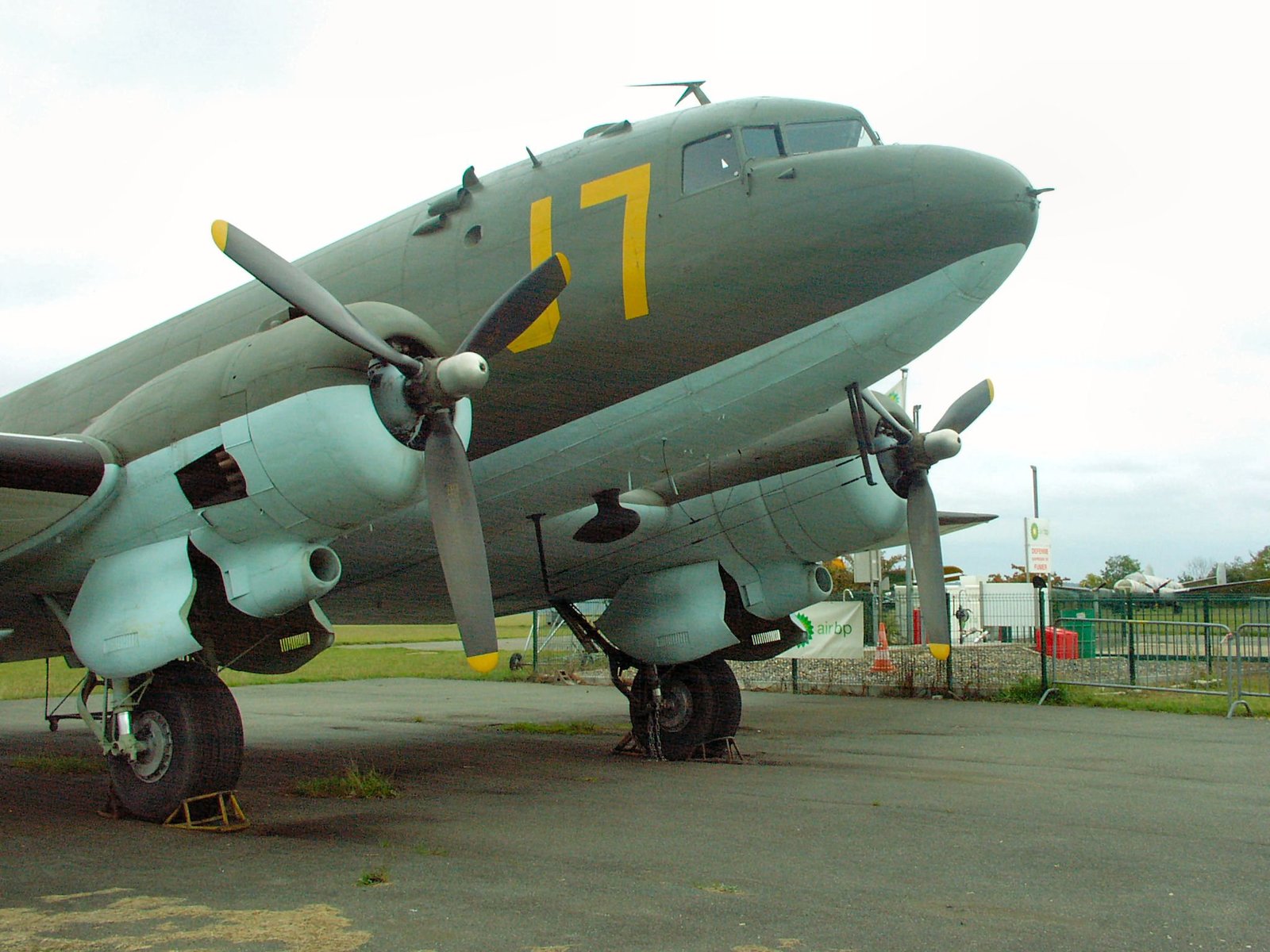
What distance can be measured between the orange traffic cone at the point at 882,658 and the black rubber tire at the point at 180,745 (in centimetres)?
1471

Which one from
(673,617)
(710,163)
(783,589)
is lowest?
(673,617)

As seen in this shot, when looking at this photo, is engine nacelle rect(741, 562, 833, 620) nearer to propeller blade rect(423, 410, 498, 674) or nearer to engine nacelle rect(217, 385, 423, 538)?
propeller blade rect(423, 410, 498, 674)

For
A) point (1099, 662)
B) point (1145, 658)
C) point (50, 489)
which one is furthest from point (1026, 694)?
point (50, 489)

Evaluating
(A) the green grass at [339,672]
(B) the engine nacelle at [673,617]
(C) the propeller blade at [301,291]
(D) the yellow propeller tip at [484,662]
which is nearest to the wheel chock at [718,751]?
(B) the engine nacelle at [673,617]

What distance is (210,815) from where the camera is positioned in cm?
843

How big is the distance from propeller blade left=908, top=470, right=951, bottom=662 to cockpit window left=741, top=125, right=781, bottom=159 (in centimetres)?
426

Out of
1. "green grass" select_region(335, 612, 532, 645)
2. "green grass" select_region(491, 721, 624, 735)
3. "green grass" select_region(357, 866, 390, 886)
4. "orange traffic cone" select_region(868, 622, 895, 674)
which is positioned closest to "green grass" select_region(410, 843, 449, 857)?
"green grass" select_region(357, 866, 390, 886)

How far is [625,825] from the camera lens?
26.8 feet

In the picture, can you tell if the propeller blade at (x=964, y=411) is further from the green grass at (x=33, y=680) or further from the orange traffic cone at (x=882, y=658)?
the green grass at (x=33, y=680)

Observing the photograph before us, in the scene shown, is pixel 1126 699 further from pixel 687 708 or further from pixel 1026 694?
pixel 687 708

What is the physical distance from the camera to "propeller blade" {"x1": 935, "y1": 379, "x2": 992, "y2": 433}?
12062mm

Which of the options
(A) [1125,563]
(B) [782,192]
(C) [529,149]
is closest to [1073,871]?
(B) [782,192]

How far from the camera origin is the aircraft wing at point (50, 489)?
7.91 metres

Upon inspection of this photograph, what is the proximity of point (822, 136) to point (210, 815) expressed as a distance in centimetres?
708
